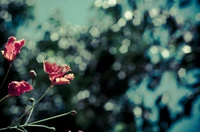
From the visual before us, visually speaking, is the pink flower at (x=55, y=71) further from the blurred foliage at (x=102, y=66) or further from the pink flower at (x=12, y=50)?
the blurred foliage at (x=102, y=66)

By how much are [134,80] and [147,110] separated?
1.01 meters

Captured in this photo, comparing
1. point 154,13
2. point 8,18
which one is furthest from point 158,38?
point 8,18

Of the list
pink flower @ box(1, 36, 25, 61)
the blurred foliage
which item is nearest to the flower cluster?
pink flower @ box(1, 36, 25, 61)

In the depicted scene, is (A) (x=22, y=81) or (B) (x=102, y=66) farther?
(B) (x=102, y=66)

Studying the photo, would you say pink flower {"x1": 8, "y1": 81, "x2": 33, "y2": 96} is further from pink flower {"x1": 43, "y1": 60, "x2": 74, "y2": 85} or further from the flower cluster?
pink flower {"x1": 43, "y1": 60, "x2": 74, "y2": 85}

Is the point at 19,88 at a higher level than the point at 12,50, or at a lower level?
lower

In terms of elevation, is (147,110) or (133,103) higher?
(133,103)

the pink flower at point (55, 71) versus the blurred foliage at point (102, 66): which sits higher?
the blurred foliage at point (102, 66)

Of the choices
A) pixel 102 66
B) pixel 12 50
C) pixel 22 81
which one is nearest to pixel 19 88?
pixel 22 81

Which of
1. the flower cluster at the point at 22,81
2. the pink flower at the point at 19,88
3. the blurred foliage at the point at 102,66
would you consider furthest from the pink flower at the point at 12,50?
the blurred foliage at the point at 102,66

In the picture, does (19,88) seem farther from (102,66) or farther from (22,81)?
(102,66)

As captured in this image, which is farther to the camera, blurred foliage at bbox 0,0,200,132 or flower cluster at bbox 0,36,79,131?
blurred foliage at bbox 0,0,200,132

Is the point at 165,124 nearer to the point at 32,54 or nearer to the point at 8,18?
the point at 32,54

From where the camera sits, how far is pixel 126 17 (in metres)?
8.22
